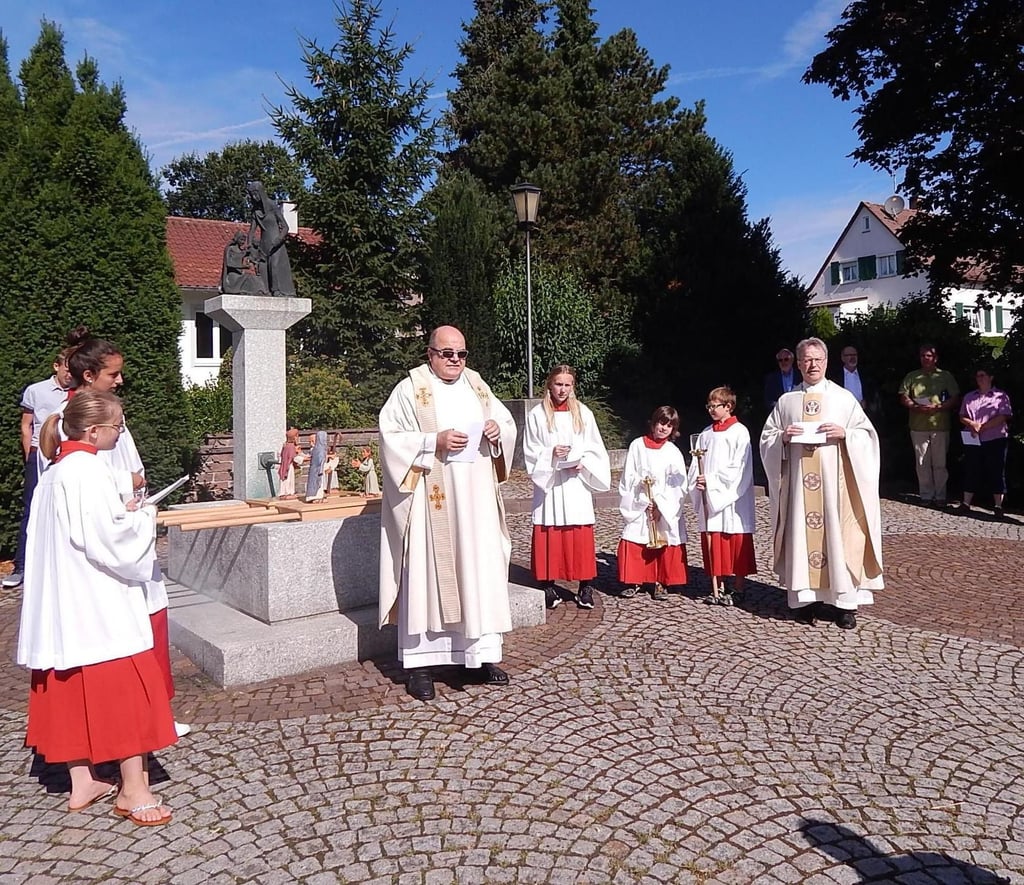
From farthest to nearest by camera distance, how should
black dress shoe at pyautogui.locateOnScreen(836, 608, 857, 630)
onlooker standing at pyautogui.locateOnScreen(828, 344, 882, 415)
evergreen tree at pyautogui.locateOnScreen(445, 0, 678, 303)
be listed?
evergreen tree at pyautogui.locateOnScreen(445, 0, 678, 303)
onlooker standing at pyautogui.locateOnScreen(828, 344, 882, 415)
black dress shoe at pyautogui.locateOnScreen(836, 608, 857, 630)

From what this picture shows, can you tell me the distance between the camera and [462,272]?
57.1ft

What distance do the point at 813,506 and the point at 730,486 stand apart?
67 centimetres

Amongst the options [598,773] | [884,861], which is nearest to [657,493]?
[598,773]

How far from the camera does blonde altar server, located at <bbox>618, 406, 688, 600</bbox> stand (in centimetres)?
668

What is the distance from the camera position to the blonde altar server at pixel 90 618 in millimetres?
3160

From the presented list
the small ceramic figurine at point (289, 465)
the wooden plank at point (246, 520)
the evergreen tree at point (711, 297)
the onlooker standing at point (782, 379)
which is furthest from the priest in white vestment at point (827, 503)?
the evergreen tree at point (711, 297)

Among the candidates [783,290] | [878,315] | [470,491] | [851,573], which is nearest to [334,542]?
[470,491]

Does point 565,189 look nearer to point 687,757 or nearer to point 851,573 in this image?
point 851,573

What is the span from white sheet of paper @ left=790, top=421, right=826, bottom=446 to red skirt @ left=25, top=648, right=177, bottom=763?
4.47 metres

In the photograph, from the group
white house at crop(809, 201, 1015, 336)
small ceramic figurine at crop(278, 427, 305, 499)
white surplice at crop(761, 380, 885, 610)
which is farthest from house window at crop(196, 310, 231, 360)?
white house at crop(809, 201, 1015, 336)

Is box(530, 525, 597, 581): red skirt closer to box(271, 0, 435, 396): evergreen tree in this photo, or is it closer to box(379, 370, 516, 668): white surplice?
box(379, 370, 516, 668): white surplice

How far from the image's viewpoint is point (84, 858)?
9.89 feet

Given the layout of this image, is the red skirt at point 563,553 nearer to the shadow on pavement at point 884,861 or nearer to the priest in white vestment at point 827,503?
the priest in white vestment at point 827,503

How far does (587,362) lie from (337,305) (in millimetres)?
5322
